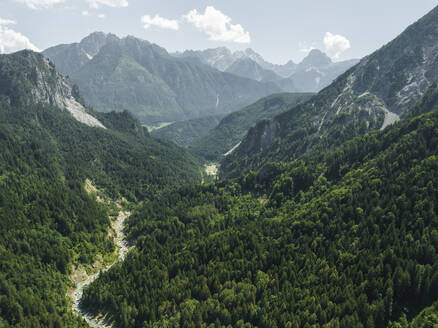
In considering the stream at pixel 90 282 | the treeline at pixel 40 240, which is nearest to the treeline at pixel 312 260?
the stream at pixel 90 282

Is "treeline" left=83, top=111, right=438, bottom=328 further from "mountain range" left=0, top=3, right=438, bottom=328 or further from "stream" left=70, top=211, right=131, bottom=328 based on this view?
"stream" left=70, top=211, right=131, bottom=328

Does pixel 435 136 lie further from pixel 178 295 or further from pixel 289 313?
pixel 178 295

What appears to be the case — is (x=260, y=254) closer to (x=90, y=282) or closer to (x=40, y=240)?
(x=90, y=282)

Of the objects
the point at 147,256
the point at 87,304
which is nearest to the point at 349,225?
the point at 147,256

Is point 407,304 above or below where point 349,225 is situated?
below

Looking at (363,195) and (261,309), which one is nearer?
(261,309)

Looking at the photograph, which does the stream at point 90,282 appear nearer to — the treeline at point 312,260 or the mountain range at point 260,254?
the mountain range at point 260,254

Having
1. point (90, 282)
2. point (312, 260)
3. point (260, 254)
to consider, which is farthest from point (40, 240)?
point (312, 260)

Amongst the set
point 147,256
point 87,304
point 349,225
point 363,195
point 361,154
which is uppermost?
point 361,154
